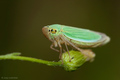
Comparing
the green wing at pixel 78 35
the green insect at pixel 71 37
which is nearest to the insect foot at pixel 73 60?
the green insect at pixel 71 37

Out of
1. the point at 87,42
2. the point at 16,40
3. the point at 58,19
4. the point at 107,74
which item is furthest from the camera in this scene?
the point at 58,19

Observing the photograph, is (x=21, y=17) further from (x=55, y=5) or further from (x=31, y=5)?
(x=55, y=5)

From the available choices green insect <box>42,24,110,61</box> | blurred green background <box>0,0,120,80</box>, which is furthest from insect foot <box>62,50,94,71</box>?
blurred green background <box>0,0,120,80</box>

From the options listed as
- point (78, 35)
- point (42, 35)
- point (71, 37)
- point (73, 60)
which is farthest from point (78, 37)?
point (42, 35)

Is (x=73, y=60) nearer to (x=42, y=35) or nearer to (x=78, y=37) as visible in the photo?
(x=78, y=37)

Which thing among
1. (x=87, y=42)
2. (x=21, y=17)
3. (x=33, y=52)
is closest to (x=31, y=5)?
(x=21, y=17)

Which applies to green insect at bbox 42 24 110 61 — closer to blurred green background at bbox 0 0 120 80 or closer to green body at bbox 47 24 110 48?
green body at bbox 47 24 110 48
